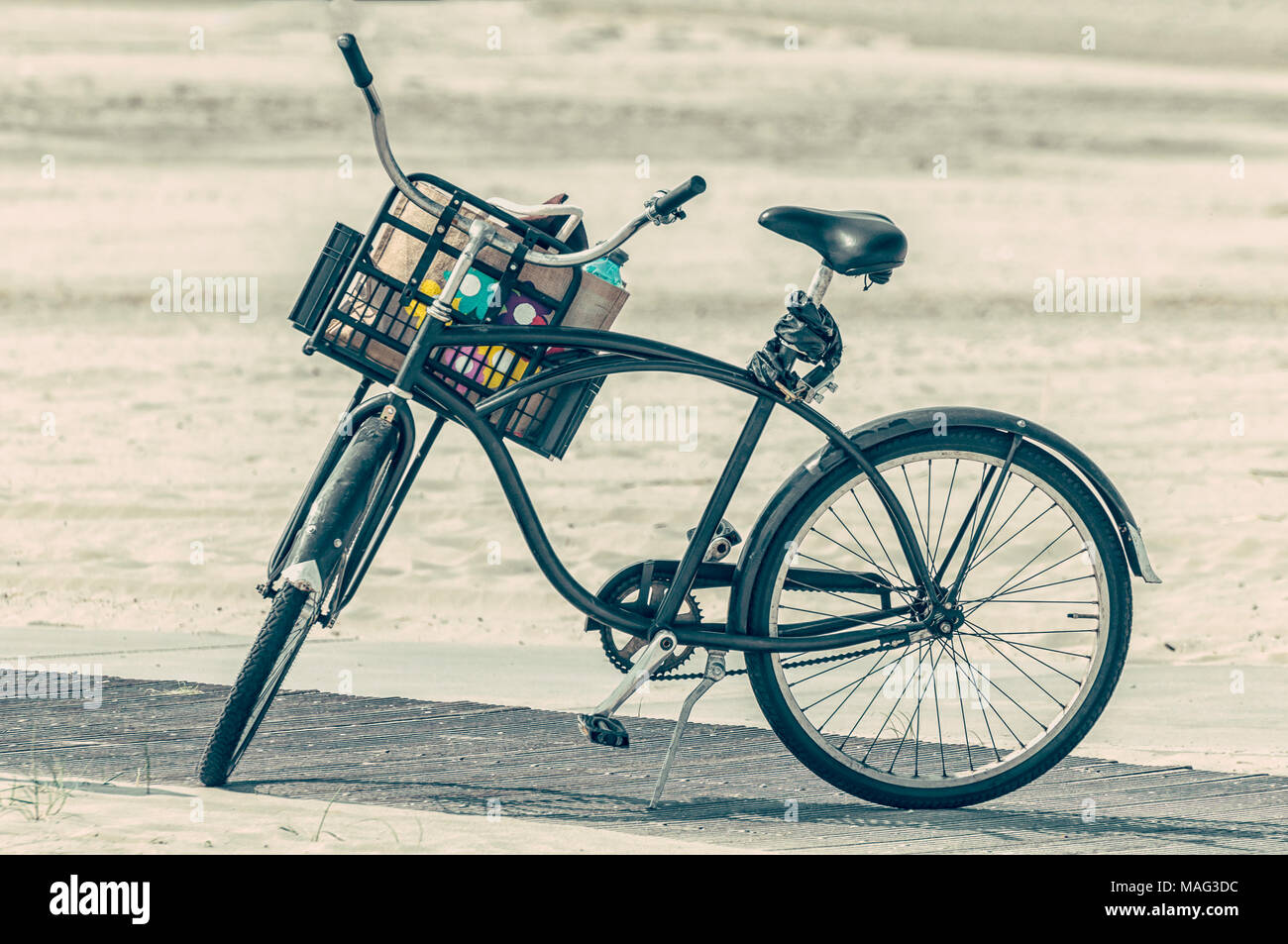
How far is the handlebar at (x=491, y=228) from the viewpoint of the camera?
385cm

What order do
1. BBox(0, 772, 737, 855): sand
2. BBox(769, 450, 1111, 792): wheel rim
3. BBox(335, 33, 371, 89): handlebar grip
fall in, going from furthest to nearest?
BBox(769, 450, 1111, 792): wheel rim → BBox(335, 33, 371, 89): handlebar grip → BBox(0, 772, 737, 855): sand

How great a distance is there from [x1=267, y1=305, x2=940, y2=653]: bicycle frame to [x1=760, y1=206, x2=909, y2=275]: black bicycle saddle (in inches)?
13.7

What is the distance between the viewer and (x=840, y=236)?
4.03 meters

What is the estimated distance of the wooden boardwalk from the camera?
3938mm

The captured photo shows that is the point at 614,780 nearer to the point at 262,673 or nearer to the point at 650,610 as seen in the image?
the point at 650,610

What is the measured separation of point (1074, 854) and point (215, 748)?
6.45ft

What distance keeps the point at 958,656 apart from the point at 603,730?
279cm

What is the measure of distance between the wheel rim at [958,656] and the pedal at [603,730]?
Answer: 402mm

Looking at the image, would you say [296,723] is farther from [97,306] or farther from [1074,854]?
[97,306]

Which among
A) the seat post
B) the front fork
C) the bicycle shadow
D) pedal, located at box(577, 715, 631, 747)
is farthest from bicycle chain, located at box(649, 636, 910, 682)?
the seat post

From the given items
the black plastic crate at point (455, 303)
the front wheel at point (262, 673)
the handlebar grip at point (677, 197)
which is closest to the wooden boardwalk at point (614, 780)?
the front wheel at point (262, 673)

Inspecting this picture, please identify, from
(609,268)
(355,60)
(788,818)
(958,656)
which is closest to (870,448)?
(609,268)

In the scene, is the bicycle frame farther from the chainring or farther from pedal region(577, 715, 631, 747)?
pedal region(577, 715, 631, 747)

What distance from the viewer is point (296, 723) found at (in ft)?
16.5
